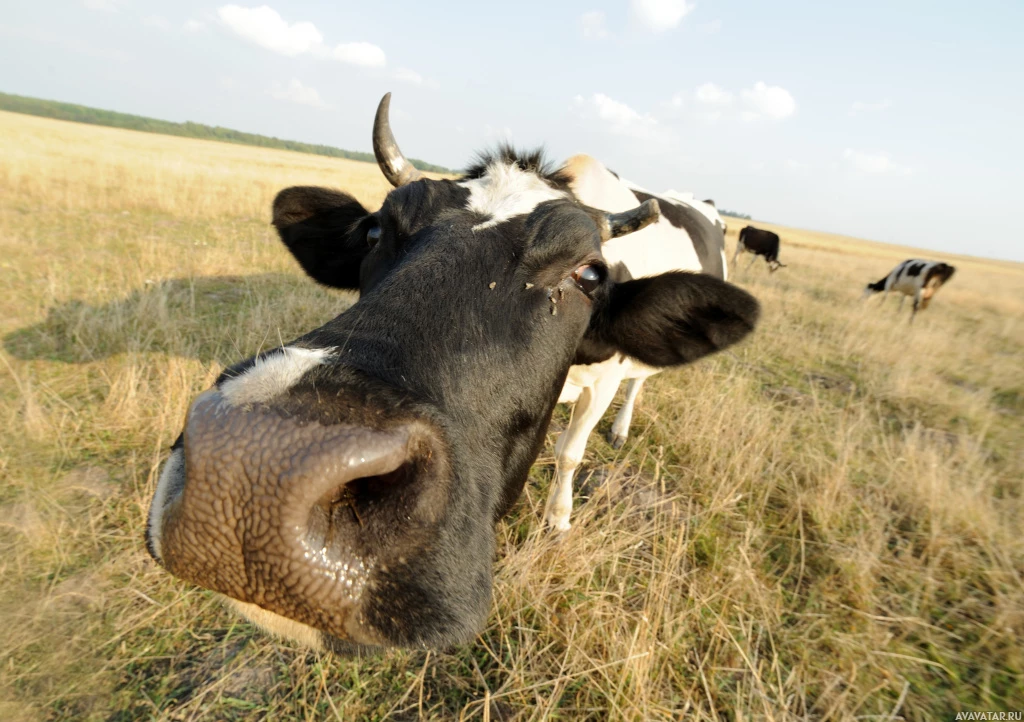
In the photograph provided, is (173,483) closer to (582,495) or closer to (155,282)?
(582,495)

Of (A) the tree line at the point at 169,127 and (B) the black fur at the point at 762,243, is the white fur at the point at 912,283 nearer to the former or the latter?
(B) the black fur at the point at 762,243

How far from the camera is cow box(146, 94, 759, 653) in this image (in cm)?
107

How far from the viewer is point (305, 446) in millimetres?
1045

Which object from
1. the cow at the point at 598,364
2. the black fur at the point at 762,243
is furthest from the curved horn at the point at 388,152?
the black fur at the point at 762,243

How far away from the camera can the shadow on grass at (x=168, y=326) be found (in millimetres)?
4766

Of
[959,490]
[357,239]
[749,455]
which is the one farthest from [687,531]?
[357,239]

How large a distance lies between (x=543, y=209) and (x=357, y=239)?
4.76 feet

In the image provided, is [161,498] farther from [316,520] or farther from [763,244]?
[763,244]

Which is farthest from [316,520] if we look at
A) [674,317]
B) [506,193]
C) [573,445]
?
[573,445]

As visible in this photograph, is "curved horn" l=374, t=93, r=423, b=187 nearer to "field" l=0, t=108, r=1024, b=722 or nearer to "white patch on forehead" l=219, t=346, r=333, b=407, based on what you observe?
"white patch on forehead" l=219, t=346, r=333, b=407

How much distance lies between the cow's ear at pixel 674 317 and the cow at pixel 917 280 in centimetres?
1444

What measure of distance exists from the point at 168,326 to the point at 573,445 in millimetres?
4552

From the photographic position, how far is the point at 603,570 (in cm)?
294

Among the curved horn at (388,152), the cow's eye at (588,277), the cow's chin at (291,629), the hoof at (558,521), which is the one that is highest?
the curved horn at (388,152)
